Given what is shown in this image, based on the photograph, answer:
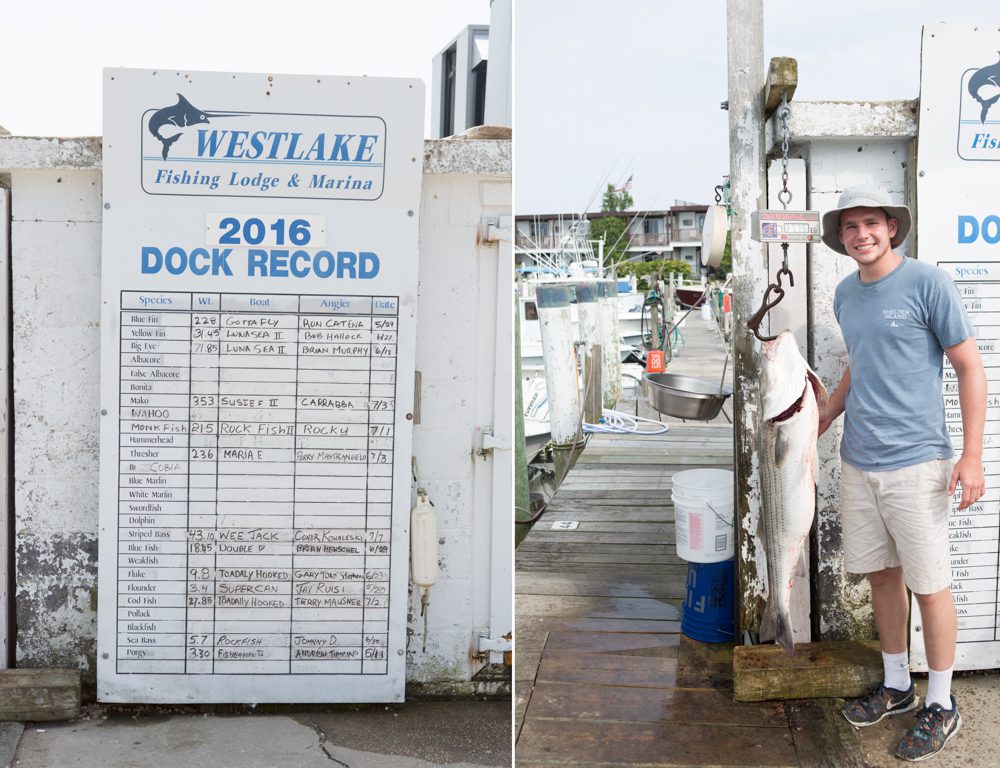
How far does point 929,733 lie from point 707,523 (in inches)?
52.8

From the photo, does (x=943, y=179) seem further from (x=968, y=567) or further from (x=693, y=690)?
(x=693, y=690)

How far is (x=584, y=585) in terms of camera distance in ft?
18.4

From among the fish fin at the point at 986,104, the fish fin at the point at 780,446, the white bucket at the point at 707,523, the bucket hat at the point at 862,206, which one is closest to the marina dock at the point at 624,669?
the white bucket at the point at 707,523

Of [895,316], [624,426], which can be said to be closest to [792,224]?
[895,316]

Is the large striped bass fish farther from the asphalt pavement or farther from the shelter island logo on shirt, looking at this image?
the asphalt pavement

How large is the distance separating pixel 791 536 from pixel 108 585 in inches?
107

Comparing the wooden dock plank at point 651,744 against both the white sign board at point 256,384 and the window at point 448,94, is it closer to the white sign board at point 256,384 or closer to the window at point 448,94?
the white sign board at point 256,384

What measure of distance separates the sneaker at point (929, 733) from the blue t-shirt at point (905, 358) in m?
0.95

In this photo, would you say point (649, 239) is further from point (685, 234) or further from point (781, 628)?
point (781, 628)

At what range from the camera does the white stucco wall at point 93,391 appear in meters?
3.77

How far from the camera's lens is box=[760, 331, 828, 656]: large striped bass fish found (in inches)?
137

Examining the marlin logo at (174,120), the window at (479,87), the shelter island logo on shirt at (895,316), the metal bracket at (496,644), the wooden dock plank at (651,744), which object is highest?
the window at (479,87)

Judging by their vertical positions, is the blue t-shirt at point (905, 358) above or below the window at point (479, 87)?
below

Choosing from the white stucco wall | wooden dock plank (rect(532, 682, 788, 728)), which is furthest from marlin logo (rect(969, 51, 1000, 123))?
wooden dock plank (rect(532, 682, 788, 728))
